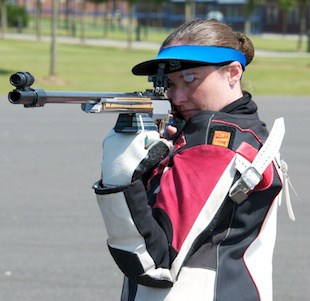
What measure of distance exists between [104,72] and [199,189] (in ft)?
87.0

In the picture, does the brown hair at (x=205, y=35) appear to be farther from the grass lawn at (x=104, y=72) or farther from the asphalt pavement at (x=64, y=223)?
the grass lawn at (x=104, y=72)

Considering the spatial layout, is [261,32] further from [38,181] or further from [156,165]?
[156,165]

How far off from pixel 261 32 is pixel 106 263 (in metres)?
92.8

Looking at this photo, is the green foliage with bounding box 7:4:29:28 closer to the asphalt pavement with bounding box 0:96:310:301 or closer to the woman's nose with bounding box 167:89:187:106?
the asphalt pavement with bounding box 0:96:310:301

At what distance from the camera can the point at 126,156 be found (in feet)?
7.95

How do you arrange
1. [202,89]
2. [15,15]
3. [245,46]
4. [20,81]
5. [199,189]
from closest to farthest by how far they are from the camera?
[20,81]
[199,189]
[202,89]
[245,46]
[15,15]

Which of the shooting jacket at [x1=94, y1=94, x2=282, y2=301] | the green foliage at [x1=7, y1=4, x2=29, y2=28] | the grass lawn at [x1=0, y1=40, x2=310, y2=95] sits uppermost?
the shooting jacket at [x1=94, y1=94, x2=282, y2=301]

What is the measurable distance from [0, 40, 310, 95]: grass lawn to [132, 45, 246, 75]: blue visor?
18.3 m

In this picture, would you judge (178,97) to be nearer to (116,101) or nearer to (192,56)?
(192,56)

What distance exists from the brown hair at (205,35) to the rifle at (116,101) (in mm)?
155

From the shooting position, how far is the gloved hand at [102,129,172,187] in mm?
2426

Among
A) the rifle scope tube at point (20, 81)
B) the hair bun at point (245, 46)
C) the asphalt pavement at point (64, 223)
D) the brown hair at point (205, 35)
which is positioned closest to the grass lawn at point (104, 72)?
the asphalt pavement at point (64, 223)

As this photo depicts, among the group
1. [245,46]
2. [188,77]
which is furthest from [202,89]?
[245,46]

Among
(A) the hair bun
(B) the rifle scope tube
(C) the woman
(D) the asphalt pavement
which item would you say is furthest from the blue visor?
(D) the asphalt pavement
